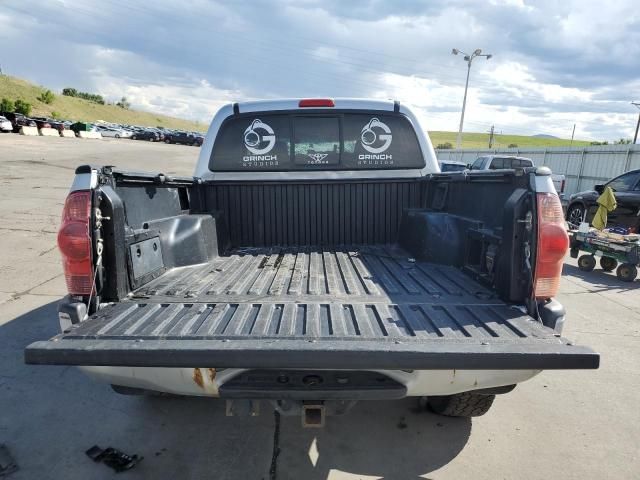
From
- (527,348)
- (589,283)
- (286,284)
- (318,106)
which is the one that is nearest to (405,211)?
(318,106)

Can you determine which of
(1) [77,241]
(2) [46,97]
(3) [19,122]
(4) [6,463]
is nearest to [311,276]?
(1) [77,241]

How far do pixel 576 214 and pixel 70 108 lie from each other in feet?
310

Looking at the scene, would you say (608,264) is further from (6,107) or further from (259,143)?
(6,107)

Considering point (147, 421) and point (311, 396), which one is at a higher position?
point (311, 396)

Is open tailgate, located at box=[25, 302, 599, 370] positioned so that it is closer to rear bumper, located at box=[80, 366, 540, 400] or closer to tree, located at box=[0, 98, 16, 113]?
rear bumper, located at box=[80, 366, 540, 400]

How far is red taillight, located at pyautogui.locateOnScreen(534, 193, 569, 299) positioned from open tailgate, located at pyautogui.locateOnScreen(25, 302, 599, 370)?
21 cm

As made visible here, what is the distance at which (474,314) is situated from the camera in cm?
229

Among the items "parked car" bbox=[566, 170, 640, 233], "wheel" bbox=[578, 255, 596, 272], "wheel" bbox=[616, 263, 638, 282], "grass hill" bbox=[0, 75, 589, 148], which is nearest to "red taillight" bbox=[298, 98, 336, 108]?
"wheel" bbox=[616, 263, 638, 282]

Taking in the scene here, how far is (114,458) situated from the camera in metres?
2.65

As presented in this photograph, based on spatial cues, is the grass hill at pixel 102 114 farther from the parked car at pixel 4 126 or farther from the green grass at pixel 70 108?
the parked car at pixel 4 126

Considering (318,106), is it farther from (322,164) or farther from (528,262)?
(528,262)

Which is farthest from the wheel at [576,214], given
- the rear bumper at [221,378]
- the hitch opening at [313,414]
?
the hitch opening at [313,414]

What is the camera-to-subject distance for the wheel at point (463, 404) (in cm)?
286

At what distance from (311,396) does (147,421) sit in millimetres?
1709
